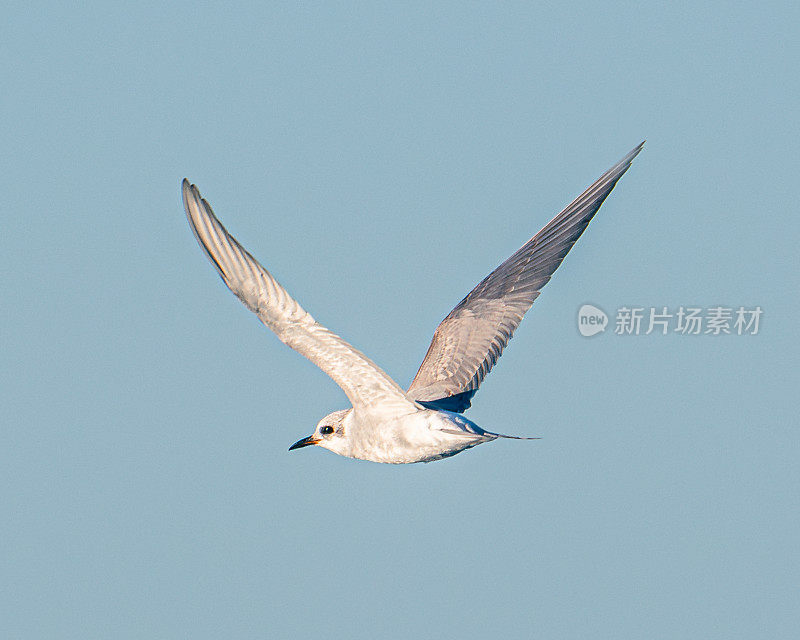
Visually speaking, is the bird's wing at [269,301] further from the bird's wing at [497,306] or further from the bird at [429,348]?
the bird's wing at [497,306]

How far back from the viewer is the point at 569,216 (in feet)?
73.3

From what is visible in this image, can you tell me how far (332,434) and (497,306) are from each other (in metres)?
4.02

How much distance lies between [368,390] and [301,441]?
286cm

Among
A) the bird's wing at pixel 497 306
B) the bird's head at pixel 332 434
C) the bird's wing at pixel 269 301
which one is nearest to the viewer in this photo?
the bird's wing at pixel 269 301

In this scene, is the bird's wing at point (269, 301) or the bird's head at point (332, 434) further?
the bird's head at point (332, 434)

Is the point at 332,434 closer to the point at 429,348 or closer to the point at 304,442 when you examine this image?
the point at 304,442

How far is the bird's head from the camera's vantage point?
19.9m

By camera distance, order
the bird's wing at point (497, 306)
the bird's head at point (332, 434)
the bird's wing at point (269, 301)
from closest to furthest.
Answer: the bird's wing at point (269, 301) < the bird's head at point (332, 434) < the bird's wing at point (497, 306)

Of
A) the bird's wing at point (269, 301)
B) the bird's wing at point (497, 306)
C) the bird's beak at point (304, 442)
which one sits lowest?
the bird's beak at point (304, 442)

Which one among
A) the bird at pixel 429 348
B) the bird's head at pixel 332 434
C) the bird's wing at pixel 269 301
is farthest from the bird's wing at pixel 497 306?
the bird's wing at pixel 269 301

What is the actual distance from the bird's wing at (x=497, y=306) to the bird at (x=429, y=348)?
0.06ft

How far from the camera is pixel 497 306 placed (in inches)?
878

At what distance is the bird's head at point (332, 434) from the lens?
65.3 feet

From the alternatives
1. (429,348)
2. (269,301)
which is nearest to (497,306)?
(429,348)
